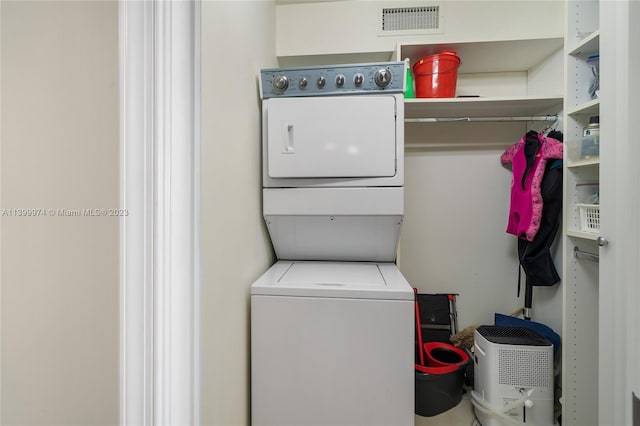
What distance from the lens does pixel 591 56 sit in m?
1.53

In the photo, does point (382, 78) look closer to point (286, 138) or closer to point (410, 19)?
point (286, 138)

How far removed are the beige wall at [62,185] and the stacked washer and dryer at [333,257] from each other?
25.6 inches

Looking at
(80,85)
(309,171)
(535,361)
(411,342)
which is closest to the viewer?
(80,85)

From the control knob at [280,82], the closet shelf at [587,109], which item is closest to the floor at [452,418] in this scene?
the closet shelf at [587,109]

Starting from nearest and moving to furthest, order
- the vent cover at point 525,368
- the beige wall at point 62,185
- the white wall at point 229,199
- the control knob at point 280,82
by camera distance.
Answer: the beige wall at point 62,185 < the white wall at point 229,199 < the control knob at point 280,82 < the vent cover at point 525,368

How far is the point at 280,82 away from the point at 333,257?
1.09m

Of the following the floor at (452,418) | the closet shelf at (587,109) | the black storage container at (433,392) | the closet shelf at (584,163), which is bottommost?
the floor at (452,418)

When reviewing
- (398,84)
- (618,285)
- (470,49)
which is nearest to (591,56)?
(470,49)

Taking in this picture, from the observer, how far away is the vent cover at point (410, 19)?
192cm

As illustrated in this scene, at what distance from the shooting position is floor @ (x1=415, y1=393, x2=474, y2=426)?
173 centimetres

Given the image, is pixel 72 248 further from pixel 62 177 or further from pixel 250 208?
pixel 250 208

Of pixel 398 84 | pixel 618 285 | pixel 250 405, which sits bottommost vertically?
pixel 250 405

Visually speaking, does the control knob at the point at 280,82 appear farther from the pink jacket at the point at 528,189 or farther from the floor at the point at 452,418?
the floor at the point at 452,418

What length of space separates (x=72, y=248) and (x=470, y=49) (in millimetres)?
2420
